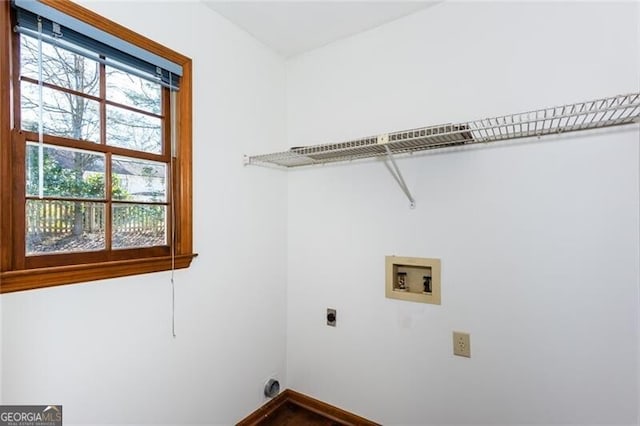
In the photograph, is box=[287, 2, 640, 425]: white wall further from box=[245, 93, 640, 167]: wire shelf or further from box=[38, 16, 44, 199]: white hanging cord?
box=[38, 16, 44, 199]: white hanging cord

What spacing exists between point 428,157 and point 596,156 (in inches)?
26.2

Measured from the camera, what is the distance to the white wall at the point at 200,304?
110 cm

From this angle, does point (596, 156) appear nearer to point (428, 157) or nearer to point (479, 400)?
point (428, 157)

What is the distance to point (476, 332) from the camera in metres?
1.48

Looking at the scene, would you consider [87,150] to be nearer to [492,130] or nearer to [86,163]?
[86,163]

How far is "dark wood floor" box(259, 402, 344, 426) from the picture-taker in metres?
1.84

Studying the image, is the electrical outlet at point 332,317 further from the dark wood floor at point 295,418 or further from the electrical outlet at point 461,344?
the electrical outlet at point 461,344

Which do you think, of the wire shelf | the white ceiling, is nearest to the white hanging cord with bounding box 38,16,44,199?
the white ceiling

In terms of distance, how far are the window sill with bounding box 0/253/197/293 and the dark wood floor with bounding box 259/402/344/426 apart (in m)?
1.13

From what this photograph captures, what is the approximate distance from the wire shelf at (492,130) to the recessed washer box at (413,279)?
1.93 ft

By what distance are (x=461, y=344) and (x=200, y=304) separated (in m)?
1.31

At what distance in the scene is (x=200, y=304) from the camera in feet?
5.17

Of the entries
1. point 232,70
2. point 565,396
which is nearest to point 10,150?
point 232,70

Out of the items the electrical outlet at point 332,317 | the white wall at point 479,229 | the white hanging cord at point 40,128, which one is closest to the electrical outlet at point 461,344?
the white wall at point 479,229
